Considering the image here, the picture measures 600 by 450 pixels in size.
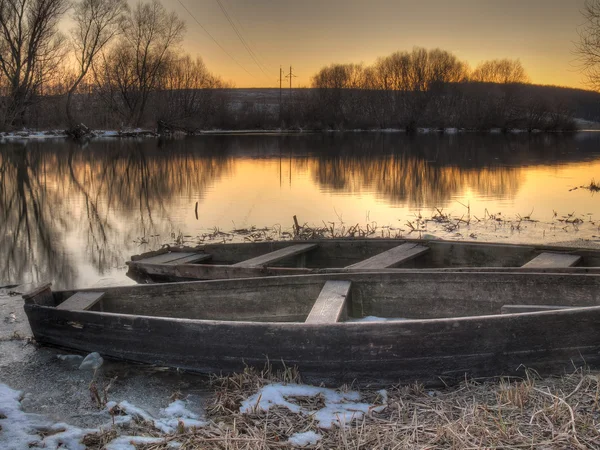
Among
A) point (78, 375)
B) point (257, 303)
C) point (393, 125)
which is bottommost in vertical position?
point (78, 375)

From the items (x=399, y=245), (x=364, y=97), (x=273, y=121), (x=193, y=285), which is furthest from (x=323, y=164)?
(x=364, y=97)

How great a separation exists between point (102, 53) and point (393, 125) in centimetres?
4236

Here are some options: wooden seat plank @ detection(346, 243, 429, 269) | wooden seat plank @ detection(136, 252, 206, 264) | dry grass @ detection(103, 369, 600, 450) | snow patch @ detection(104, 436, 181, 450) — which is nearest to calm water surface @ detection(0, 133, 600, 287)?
wooden seat plank @ detection(136, 252, 206, 264)

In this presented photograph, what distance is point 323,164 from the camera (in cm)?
2606

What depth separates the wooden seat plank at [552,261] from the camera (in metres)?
5.84

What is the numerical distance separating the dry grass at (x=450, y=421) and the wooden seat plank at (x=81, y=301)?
→ 193 centimetres

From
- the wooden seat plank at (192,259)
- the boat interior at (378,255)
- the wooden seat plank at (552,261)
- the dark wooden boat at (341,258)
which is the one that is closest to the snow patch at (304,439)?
the dark wooden boat at (341,258)

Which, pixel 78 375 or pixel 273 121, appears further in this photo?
pixel 273 121

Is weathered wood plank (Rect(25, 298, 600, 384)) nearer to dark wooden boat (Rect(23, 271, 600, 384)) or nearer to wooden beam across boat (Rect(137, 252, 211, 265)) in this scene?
dark wooden boat (Rect(23, 271, 600, 384))

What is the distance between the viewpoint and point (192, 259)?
23.7 ft

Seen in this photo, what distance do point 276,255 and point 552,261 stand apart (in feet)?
10.5

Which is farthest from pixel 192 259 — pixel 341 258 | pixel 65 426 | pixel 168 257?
pixel 65 426

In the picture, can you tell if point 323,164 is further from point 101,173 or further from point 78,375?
point 78,375

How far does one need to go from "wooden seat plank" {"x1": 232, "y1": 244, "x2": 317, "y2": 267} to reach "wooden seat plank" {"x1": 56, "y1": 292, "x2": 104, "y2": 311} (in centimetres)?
162
